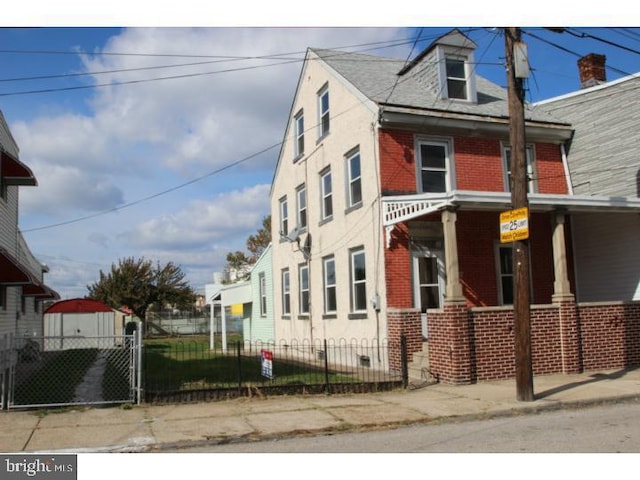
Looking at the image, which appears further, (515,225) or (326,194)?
(326,194)

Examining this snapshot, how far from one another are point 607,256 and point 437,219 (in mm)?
4859

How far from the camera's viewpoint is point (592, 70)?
20656 millimetres

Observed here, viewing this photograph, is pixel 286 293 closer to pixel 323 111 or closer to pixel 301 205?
pixel 301 205

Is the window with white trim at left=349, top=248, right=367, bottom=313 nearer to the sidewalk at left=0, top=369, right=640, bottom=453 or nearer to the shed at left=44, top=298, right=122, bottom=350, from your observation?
the sidewalk at left=0, top=369, right=640, bottom=453

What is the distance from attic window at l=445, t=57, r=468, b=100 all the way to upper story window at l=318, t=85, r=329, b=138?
12.7 feet

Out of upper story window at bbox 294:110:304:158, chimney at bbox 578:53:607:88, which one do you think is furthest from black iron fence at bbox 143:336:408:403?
chimney at bbox 578:53:607:88

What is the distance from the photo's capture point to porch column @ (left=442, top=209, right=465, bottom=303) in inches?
500

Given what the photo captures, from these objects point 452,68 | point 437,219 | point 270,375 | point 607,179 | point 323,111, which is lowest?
point 270,375

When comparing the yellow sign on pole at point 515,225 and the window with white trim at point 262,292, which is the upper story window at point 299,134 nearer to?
the window with white trim at point 262,292

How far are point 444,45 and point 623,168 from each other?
19.5 ft

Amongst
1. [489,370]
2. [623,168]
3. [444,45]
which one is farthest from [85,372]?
[623,168]

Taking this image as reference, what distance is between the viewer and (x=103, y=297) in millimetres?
50656

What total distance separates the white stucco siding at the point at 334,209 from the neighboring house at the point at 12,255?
807 cm

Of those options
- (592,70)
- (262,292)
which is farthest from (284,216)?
(592,70)
